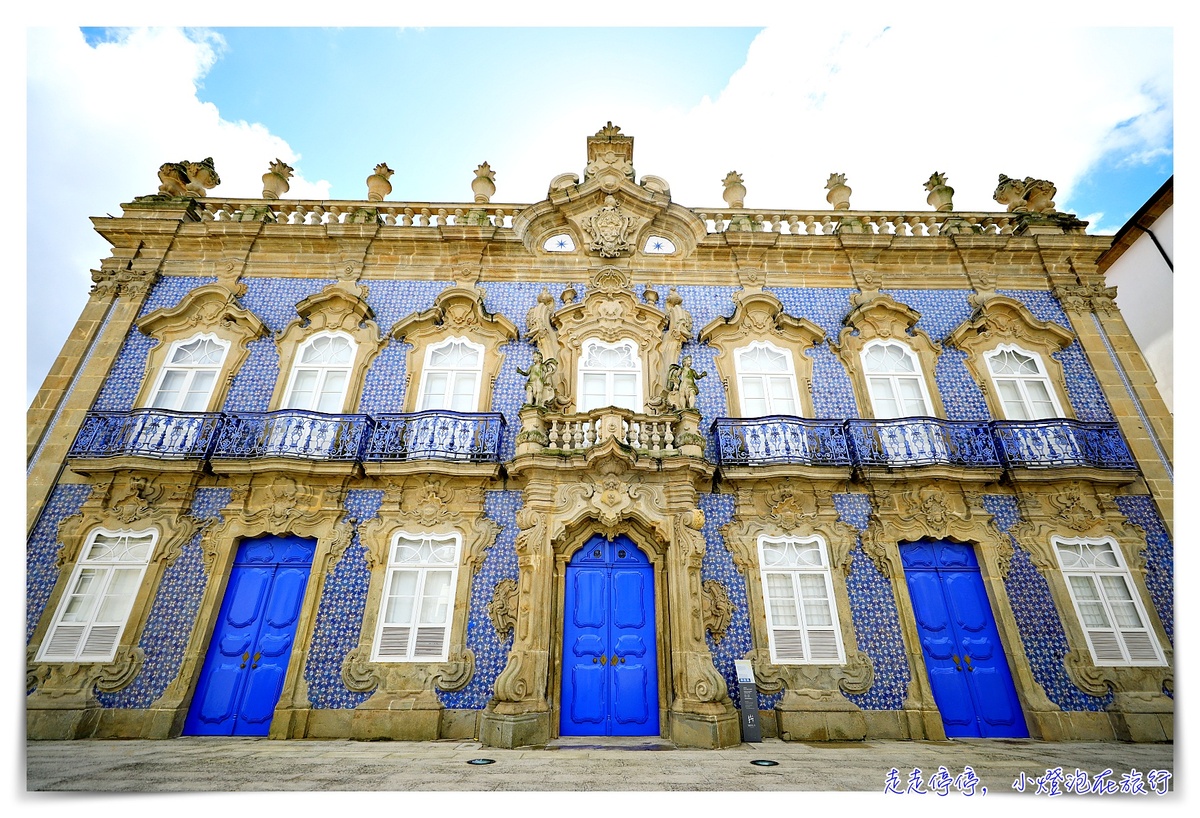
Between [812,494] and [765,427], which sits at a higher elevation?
[765,427]

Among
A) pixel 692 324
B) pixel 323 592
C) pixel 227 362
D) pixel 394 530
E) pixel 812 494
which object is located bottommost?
pixel 323 592

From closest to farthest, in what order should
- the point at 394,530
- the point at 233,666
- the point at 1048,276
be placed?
1. the point at 233,666
2. the point at 394,530
3. the point at 1048,276

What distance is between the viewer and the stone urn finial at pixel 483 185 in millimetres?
11383

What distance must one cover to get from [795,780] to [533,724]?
3130 millimetres

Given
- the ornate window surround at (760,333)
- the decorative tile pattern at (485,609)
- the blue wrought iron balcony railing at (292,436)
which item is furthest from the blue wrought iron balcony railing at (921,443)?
the blue wrought iron balcony railing at (292,436)

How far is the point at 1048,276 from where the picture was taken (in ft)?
34.0

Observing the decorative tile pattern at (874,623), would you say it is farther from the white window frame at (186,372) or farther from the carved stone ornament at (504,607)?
the white window frame at (186,372)

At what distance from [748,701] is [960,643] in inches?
129

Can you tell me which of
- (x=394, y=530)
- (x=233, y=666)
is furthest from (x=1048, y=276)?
(x=233, y=666)

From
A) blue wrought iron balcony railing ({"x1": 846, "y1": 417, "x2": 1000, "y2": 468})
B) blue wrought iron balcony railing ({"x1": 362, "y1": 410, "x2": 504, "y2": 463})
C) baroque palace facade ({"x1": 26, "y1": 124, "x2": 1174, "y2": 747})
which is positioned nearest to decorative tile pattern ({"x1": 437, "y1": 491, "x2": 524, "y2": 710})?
baroque palace facade ({"x1": 26, "y1": 124, "x2": 1174, "y2": 747})

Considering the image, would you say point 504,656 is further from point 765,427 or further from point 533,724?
point 765,427

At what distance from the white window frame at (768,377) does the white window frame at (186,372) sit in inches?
347

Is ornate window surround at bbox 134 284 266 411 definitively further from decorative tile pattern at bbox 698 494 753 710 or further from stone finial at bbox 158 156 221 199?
decorative tile pattern at bbox 698 494 753 710

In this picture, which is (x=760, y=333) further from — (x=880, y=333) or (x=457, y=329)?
(x=457, y=329)
